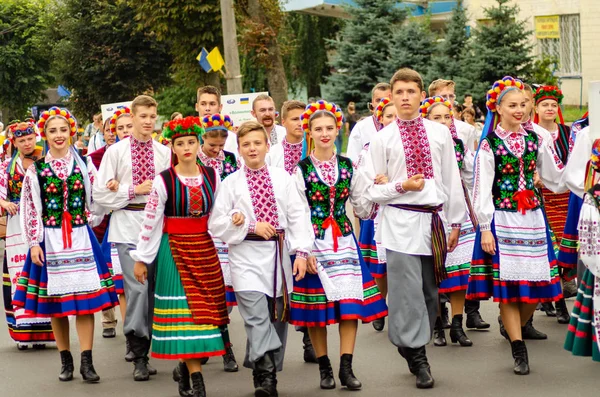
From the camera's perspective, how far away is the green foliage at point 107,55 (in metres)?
38.2

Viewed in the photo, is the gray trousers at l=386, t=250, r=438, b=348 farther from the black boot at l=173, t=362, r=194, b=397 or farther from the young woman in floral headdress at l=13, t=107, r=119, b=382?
the young woman in floral headdress at l=13, t=107, r=119, b=382

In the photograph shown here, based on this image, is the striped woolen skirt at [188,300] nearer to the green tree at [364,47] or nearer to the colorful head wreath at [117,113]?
the colorful head wreath at [117,113]

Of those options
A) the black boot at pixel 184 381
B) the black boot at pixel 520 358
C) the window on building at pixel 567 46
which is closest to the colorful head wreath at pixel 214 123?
the black boot at pixel 184 381

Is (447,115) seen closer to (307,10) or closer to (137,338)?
(137,338)

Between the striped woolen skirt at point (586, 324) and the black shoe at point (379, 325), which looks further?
the black shoe at point (379, 325)

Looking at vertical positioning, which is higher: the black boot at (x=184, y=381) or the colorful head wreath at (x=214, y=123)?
the colorful head wreath at (x=214, y=123)

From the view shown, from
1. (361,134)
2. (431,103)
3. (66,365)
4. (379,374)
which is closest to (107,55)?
(361,134)

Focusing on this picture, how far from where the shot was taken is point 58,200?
27.2 feet

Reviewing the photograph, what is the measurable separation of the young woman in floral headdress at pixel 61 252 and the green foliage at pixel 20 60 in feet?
135

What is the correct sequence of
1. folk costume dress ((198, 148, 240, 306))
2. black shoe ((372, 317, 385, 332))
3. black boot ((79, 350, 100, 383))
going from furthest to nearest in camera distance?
black shoe ((372, 317, 385, 332)) < folk costume dress ((198, 148, 240, 306)) < black boot ((79, 350, 100, 383))

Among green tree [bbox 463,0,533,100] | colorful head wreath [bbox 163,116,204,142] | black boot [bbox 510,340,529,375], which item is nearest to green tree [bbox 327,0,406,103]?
green tree [bbox 463,0,533,100]

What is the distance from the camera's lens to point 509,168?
25.6 ft

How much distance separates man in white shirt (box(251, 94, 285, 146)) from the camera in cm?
1017

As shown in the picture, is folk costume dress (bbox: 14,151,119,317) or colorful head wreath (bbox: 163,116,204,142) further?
folk costume dress (bbox: 14,151,119,317)
